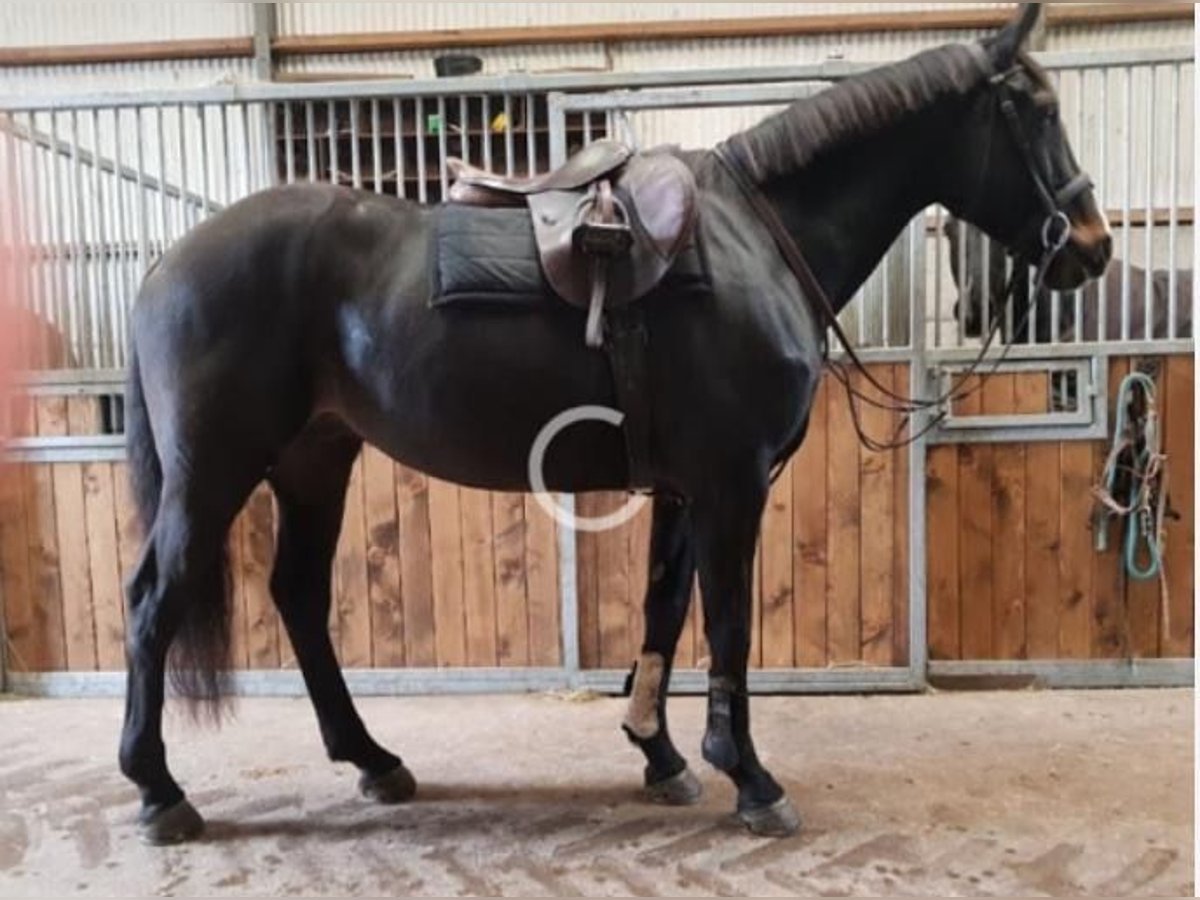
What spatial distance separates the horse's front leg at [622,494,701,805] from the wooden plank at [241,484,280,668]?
1.24m

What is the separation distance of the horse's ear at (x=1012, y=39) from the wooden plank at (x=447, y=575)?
5.55 ft

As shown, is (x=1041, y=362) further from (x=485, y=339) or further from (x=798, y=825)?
(x=485, y=339)

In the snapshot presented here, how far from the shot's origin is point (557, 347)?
1.70m

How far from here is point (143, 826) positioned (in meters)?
1.81

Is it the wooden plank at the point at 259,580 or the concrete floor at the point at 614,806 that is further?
the wooden plank at the point at 259,580

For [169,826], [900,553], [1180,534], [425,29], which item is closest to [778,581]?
[900,553]

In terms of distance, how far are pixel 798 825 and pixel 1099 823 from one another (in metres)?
0.58

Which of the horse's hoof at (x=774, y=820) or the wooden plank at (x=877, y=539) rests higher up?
the wooden plank at (x=877, y=539)

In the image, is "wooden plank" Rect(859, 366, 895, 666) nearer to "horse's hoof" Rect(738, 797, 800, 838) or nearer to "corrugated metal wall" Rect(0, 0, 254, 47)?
"horse's hoof" Rect(738, 797, 800, 838)

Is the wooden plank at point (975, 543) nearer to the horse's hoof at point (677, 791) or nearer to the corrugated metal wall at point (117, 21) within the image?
the horse's hoof at point (677, 791)

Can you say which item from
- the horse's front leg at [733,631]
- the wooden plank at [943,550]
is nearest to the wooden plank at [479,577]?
the horse's front leg at [733,631]

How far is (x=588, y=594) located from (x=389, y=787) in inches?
34.0

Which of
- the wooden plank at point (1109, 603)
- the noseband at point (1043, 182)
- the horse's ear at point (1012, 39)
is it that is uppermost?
the horse's ear at point (1012, 39)

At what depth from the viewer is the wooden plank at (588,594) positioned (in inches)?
105
